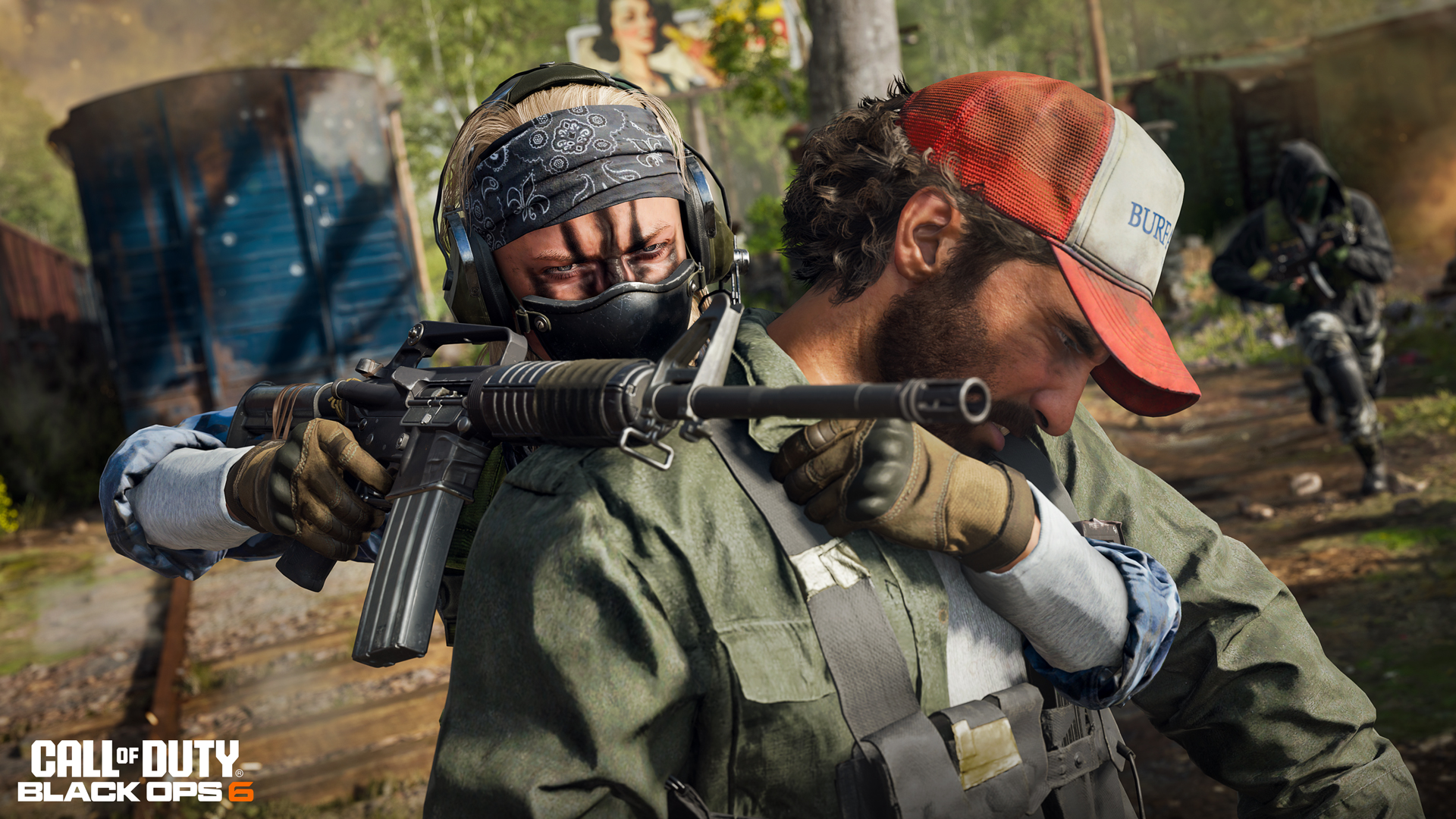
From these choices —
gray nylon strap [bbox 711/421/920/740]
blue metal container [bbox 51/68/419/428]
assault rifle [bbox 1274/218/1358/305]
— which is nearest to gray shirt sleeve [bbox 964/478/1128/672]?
gray nylon strap [bbox 711/421/920/740]

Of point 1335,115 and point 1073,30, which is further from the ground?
point 1073,30

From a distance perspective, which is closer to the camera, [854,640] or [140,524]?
[854,640]

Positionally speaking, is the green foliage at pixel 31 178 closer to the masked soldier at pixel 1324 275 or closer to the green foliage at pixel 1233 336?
the green foliage at pixel 1233 336

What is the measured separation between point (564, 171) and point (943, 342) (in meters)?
0.88

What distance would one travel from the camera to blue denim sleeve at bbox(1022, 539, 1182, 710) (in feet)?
5.27

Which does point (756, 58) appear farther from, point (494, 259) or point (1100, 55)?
point (494, 259)

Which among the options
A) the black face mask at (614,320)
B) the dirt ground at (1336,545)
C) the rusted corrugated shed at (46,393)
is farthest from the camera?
the rusted corrugated shed at (46,393)

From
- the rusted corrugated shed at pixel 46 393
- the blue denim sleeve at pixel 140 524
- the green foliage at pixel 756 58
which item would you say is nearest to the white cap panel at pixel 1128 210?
the blue denim sleeve at pixel 140 524

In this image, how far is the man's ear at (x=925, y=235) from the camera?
5.54 feet

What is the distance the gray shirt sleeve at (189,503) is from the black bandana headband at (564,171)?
90cm

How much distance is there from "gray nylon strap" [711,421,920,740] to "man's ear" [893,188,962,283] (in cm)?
52

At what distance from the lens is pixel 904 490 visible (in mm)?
1366

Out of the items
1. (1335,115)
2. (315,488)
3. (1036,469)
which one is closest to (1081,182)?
(1036,469)

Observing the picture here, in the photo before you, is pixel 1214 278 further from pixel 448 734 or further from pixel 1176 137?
pixel 1176 137
